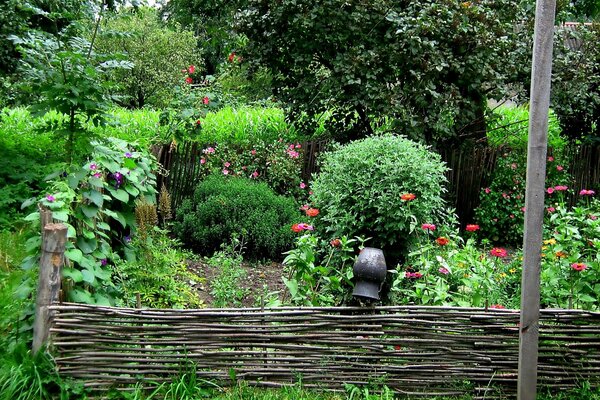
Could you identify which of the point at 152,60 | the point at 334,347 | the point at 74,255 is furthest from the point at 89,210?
the point at 152,60

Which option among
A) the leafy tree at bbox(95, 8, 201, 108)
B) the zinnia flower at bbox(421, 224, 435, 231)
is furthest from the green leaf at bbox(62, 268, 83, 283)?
the leafy tree at bbox(95, 8, 201, 108)

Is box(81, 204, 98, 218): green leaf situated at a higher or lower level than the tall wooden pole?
lower

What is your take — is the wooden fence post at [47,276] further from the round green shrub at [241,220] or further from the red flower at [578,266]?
the round green shrub at [241,220]

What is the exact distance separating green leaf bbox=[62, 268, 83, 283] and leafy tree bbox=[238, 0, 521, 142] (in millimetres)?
4892

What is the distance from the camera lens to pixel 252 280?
610cm

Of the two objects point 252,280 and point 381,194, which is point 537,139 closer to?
point 381,194

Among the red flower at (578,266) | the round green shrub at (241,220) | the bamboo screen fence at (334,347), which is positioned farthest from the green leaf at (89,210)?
the red flower at (578,266)

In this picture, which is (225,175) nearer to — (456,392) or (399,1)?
(399,1)

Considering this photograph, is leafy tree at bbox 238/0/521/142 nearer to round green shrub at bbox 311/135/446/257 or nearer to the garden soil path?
round green shrub at bbox 311/135/446/257

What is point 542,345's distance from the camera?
3.54 meters

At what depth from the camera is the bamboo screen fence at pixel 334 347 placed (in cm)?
344

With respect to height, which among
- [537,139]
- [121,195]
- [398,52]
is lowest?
[121,195]

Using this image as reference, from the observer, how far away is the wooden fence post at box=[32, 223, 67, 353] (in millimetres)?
3293

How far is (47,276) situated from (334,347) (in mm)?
1556
